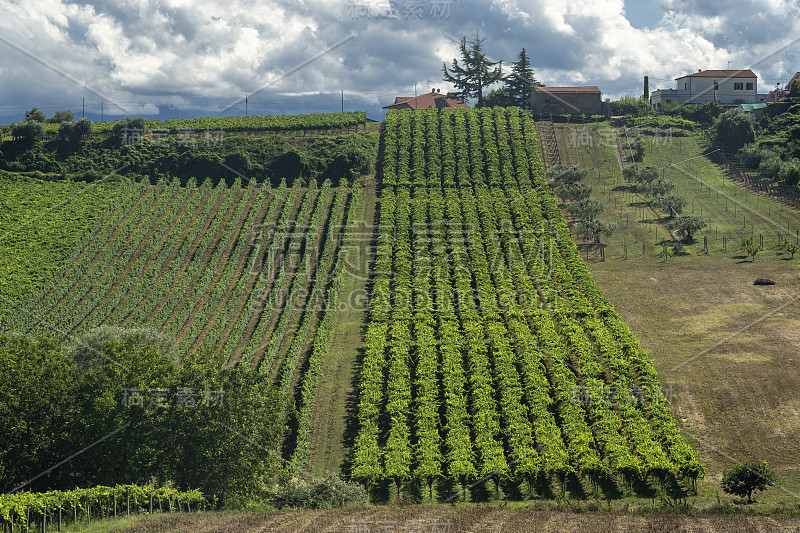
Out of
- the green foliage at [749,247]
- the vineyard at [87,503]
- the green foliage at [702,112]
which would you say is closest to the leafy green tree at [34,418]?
the vineyard at [87,503]

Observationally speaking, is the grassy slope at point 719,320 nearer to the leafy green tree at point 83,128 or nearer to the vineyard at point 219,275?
the vineyard at point 219,275

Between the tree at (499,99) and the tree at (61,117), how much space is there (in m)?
65.1

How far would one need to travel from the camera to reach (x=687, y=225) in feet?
244

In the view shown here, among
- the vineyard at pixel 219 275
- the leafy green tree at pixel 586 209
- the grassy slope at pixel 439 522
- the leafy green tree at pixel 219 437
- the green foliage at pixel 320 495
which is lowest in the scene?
the green foliage at pixel 320 495

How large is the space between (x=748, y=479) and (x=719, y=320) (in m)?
24.6

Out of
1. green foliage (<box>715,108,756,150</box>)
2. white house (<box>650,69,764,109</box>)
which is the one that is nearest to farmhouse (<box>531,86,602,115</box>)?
white house (<box>650,69,764,109</box>)

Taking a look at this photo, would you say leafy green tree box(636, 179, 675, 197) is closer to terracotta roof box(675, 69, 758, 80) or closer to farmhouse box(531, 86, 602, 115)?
farmhouse box(531, 86, 602, 115)

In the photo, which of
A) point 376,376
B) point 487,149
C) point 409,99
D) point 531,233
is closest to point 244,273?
point 376,376

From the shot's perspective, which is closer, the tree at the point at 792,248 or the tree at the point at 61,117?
the tree at the point at 792,248

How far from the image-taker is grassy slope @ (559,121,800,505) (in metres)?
43.1

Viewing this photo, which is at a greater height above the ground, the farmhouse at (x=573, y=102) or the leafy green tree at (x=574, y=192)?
the farmhouse at (x=573, y=102)

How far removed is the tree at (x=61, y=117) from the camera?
10864 centimetres

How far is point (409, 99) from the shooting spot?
136000 mm

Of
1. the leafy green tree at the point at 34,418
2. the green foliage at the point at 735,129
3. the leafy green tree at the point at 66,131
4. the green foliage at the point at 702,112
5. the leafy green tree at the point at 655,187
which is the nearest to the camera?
the leafy green tree at the point at 34,418
